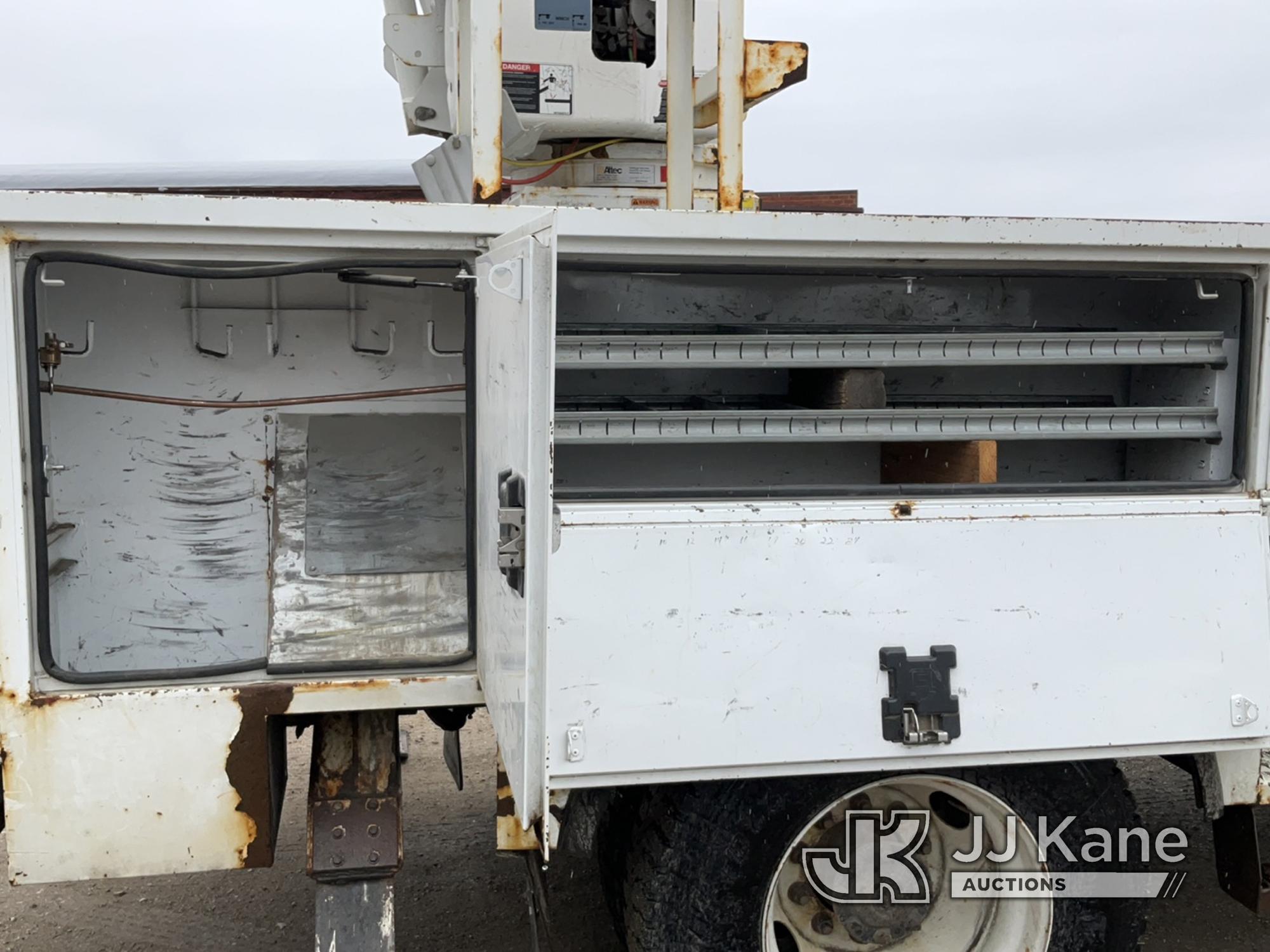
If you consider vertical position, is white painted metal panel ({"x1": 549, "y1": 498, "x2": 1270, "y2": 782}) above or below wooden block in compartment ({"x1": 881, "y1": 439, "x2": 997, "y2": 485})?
below

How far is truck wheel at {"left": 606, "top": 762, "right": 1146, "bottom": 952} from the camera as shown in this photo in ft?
6.61

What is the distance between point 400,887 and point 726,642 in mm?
1823

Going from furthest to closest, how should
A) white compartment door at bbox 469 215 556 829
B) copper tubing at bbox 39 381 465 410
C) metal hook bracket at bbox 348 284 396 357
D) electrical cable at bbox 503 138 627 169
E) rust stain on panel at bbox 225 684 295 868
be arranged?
electrical cable at bbox 503 138 627 169 → metal hook bracket at bbox 348 284 396 357 → copper tubing at bbox 39 381 465 410 → rust stain on panel at bbox 225 684 295 868 → white compartment door at bbox 469 215 556 829

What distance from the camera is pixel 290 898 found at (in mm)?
3086

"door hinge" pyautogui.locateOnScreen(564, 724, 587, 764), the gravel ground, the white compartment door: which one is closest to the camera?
the white compartment door

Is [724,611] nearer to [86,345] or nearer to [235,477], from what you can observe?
[235,477]

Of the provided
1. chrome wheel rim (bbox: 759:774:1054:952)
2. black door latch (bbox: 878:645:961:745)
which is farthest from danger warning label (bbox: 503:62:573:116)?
chrome wheel rim (bbox: 759:774:1054:952)

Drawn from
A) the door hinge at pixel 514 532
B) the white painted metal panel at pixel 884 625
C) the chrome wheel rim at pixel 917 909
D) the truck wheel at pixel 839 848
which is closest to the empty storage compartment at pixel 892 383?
the white painted metal panel at pixel 884 625

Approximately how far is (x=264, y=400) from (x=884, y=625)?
1475 millimetres

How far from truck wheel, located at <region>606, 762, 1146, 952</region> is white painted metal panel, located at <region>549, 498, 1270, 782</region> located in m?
0.20

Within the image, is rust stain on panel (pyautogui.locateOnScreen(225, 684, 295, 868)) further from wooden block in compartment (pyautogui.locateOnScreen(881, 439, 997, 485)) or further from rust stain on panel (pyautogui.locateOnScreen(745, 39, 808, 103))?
rust stain on panel (pyautogui.locateOnScreen(745, 39, 808, 103))

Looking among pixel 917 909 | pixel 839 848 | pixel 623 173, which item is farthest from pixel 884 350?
pixel 623 173

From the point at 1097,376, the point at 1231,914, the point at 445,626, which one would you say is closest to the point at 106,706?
the point at 445,626

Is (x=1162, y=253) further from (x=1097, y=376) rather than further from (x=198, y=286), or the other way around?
(x=198, y=286)
